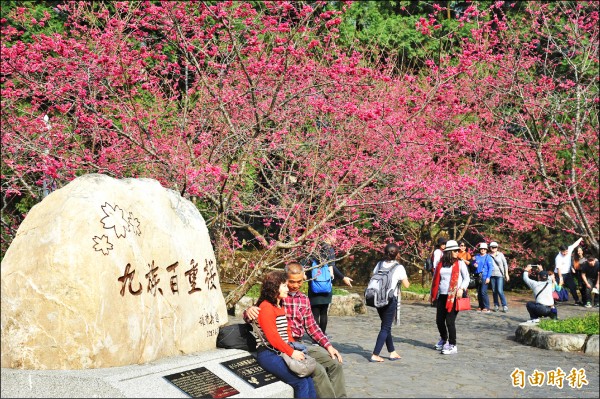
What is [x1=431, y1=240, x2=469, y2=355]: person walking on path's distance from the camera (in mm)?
11852

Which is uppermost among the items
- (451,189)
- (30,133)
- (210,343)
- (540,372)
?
(30,133)

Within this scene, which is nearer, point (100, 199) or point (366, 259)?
point (100, 199)

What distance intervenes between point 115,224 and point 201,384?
5.61 ft

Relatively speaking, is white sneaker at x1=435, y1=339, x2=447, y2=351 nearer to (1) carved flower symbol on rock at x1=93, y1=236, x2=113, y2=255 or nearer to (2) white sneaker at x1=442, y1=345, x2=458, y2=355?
(2) white sneaker at x1=442, y1=345, x2=458, y2=355

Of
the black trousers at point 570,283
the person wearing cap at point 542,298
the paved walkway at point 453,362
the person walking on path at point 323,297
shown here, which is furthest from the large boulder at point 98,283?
the black trousers at point 570,283

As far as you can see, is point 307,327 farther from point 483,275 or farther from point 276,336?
point 483,275

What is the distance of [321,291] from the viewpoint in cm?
1204

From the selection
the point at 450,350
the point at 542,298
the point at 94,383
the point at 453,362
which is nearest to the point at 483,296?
the point at 542,298

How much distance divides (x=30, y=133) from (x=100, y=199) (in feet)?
19.9

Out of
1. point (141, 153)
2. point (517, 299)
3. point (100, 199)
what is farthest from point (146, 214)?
point (517, 299)

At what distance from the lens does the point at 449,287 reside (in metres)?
11.9

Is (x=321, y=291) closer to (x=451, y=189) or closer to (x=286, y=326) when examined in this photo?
(x=286, y=326)

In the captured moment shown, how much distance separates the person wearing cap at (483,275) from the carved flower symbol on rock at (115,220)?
12.1 meters

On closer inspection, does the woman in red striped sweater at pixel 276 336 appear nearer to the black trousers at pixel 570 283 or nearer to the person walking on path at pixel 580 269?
the person walking on path at pixel 580 269
